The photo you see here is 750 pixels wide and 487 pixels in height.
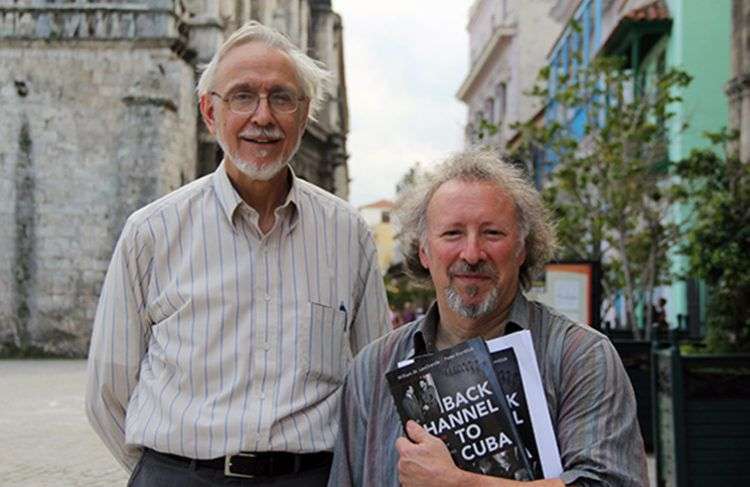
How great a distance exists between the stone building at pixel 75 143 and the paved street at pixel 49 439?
6.11 meters

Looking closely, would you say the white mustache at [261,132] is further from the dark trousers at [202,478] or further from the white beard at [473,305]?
the dark trousers at [202,478]

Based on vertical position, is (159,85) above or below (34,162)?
above

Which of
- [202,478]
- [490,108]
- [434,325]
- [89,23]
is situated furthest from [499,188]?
[490,108]

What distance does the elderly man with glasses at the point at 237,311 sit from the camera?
12.0 ft

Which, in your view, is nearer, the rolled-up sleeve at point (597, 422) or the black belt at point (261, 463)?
the rolled-up sleeve at point (597, 422)

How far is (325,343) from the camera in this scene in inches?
149

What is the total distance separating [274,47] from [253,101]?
0.18 meters

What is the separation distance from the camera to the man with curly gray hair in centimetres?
303

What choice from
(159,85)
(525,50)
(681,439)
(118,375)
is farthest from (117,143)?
(525,50)

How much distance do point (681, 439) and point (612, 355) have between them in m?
5.26

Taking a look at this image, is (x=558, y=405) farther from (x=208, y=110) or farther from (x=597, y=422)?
(x=208, y=110)

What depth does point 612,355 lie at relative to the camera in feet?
10.3

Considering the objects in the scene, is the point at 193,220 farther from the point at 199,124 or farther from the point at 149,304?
the point at 199,124

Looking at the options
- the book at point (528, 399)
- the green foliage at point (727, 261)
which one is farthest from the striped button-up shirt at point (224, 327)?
the green foliage at point (727, 261)
